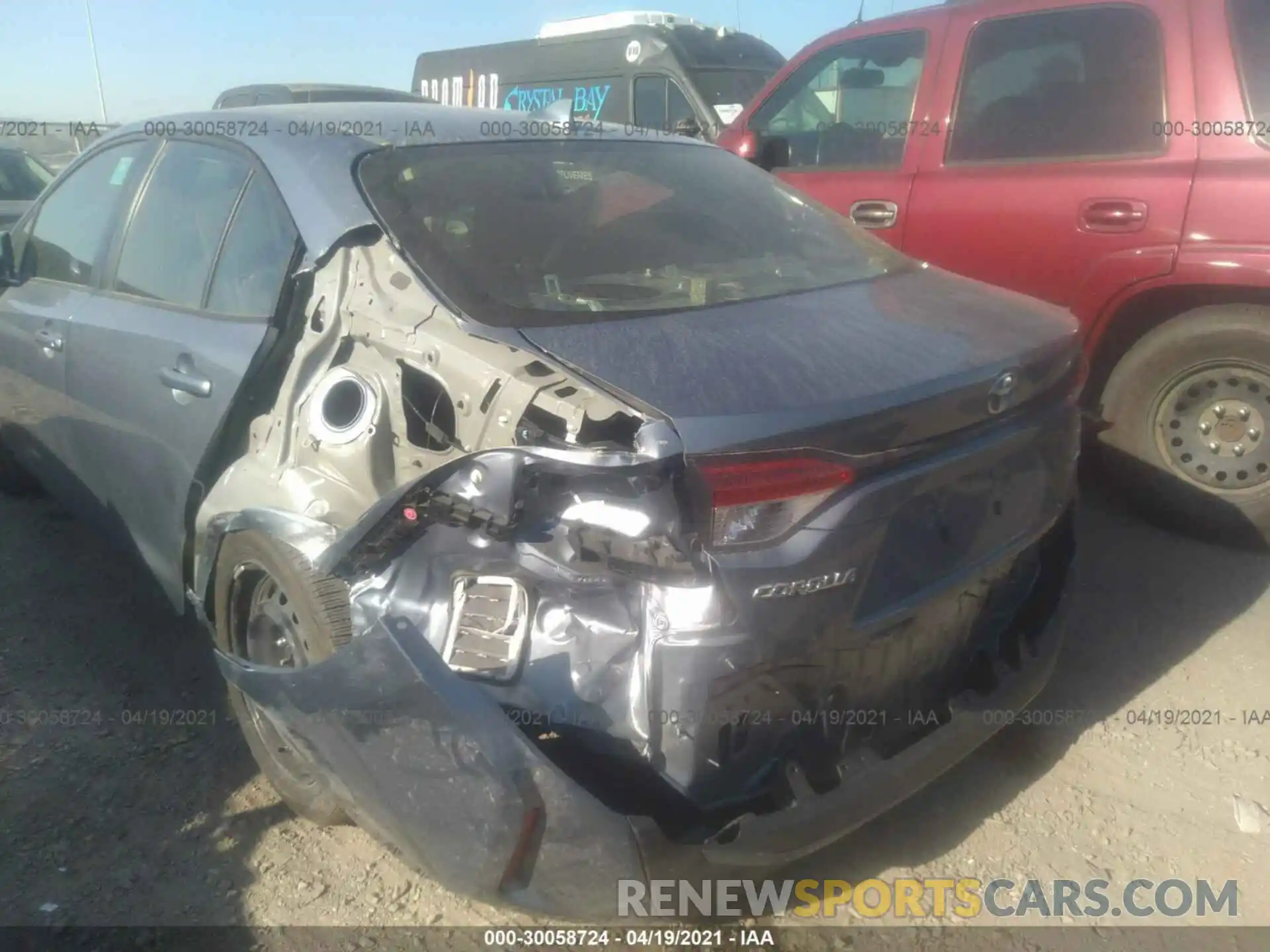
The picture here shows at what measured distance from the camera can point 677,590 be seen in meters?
1.83

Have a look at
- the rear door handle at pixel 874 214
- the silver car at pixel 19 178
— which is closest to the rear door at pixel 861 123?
the rear door handle at pixel 874 214

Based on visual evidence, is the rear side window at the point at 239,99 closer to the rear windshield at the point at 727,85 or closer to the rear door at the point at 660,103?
the rear door at the point at 660,103

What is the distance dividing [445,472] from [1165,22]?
3339mm

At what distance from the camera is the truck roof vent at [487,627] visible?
1.96 meters

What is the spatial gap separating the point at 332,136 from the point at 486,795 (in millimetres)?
1780

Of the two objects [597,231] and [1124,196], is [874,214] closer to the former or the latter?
[1124,196]

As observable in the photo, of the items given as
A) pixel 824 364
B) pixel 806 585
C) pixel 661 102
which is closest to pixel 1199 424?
pixel 824 364

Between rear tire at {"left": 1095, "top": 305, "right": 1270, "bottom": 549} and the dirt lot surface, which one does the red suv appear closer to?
rear tire at {"left": 1095, "top": 305, "right": 1270, "bottom": 549}

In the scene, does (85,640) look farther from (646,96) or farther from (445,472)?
(646,96)

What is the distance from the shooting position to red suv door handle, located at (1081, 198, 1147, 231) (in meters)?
3.76

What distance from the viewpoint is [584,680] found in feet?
6.27

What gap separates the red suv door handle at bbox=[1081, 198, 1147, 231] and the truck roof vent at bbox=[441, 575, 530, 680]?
2.94m
